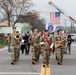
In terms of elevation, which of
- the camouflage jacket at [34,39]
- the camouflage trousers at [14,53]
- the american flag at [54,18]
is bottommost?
the camouflage trousers at [14,53]

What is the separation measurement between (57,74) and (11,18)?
68855 mm

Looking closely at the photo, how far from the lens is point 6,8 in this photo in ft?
251

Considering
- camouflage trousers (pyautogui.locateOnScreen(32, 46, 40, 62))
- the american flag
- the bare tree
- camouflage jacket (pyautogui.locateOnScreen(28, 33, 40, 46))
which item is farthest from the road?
the bare tree

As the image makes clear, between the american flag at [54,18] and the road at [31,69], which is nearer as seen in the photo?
the road at [31,69]

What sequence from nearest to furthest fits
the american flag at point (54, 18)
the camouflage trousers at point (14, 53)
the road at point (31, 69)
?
the road at point (31, 69), the camouflage trousers at point (14, 53), the american flag at point (54, 18)

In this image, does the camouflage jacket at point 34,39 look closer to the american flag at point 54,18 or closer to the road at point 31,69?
the road at point 31,69

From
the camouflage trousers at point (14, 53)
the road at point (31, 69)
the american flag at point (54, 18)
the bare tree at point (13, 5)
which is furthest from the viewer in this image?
the bare tree at point (13, 5)

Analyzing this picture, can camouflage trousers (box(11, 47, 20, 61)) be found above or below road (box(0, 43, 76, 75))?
above

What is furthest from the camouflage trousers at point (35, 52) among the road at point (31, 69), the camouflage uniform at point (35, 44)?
the road at point (31, 69)

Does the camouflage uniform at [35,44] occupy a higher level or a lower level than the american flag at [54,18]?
lower

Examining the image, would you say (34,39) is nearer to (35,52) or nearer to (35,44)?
(35,44)

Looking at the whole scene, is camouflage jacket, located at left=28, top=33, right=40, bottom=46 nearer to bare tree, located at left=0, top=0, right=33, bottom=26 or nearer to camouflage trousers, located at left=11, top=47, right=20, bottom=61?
camouflage trousers, located at left=11, top=47, right=20, bottom=61

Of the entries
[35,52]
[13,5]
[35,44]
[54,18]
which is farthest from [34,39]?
[13,5]

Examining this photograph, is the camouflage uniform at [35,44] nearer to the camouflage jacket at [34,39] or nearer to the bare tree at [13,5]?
the camouflage jacket at [34,39]
